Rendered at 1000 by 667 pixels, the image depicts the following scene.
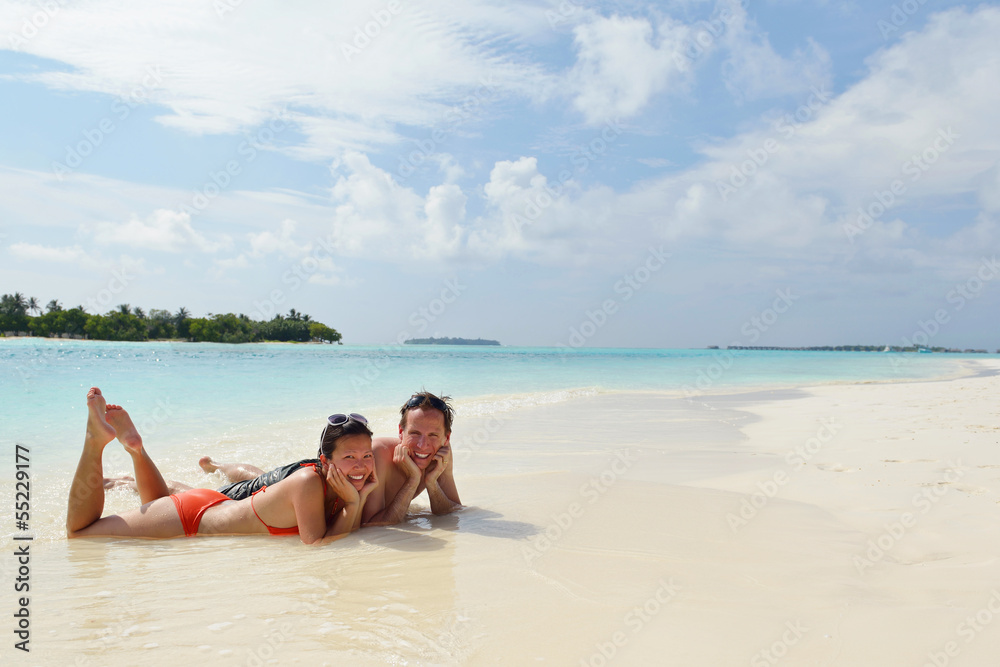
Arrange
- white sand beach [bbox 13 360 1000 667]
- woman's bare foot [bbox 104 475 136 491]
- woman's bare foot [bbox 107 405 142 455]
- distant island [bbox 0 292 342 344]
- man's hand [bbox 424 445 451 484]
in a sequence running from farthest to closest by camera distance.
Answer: distant island [bbox 0 292 342 344] < woman's bare foot [bbox 104 475 136 491] < man's hand [bbox 424 445 451 484] < woman's bare foot [bbox 107 405 142 455] < white sand beach [bbox 13 360 1000 667]

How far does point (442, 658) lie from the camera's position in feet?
8.39

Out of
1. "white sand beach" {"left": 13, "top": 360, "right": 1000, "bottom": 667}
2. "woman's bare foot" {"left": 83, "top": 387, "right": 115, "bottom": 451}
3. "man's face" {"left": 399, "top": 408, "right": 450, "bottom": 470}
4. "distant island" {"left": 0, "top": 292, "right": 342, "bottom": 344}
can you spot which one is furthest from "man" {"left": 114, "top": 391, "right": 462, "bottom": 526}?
"distant island" {"left": 0, "top": 292, "right": 342, "bottom": 344}

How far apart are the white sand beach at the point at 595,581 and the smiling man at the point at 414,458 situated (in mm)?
233

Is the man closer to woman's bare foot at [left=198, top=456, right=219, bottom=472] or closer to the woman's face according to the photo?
the woman's face

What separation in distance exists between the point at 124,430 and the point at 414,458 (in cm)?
239

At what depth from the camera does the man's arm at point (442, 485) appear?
4852mm

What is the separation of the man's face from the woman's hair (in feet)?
1.69

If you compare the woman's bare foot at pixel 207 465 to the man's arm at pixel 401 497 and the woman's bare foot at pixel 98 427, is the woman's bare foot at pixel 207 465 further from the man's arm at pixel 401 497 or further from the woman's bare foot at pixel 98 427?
the man's arm at pixel 401 497

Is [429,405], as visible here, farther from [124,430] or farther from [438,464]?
[124,430]

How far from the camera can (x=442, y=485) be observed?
5254mm

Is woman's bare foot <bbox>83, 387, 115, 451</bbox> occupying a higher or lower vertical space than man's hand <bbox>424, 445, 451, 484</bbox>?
higher

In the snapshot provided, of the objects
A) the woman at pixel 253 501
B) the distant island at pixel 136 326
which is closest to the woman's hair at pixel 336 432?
the woman at pixel 253 501

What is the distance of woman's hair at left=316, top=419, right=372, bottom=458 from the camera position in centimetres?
427

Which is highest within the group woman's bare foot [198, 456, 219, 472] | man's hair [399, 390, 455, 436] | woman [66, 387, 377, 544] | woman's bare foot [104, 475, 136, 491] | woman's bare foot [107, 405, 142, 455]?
man's hair [399, 390, 455, 436]
